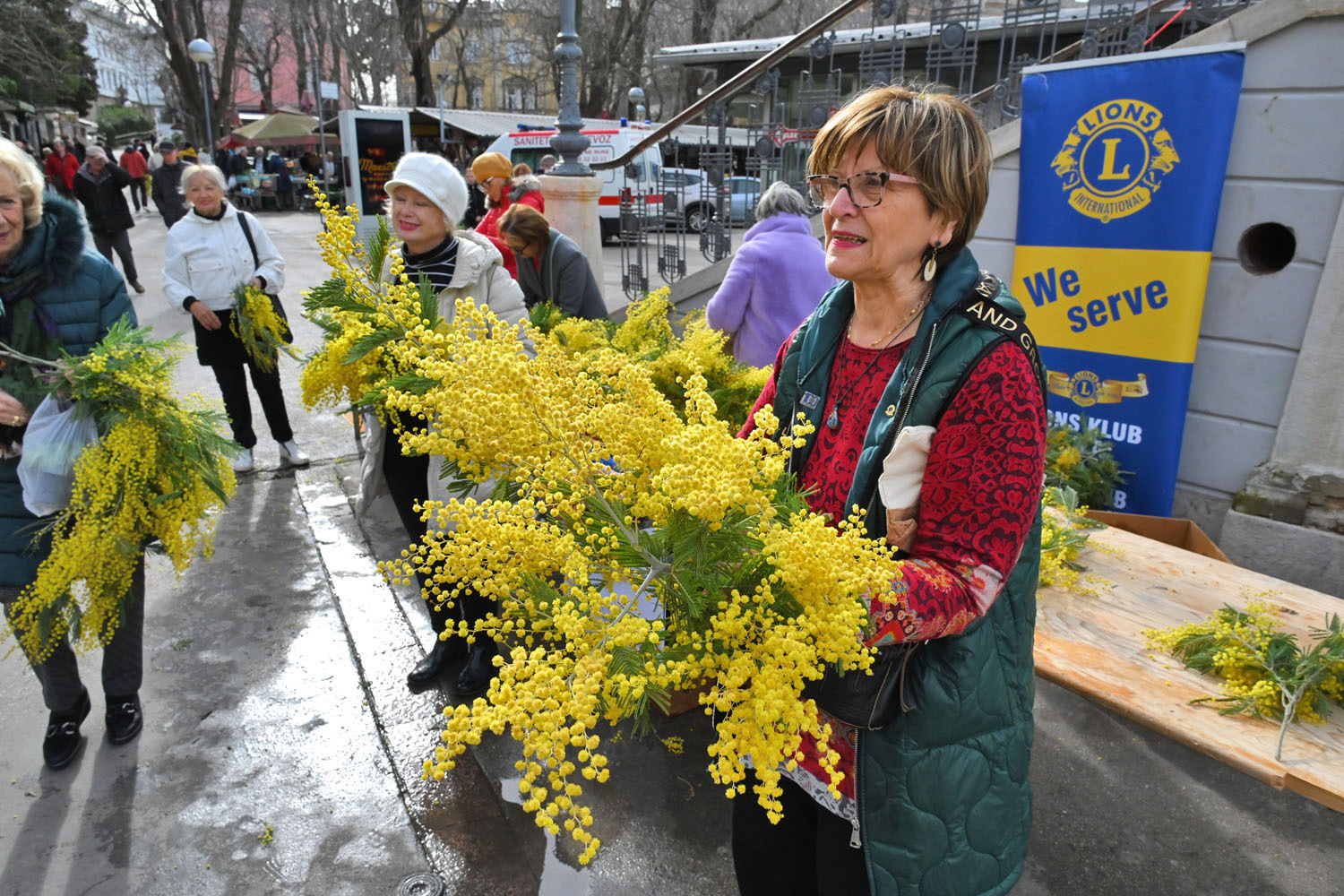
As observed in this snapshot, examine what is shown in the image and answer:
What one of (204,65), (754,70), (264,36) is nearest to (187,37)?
(204,65)

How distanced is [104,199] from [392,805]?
36.9 ft

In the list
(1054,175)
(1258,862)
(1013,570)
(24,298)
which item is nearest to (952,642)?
(1013,570)

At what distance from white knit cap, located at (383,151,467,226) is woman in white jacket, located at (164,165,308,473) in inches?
110

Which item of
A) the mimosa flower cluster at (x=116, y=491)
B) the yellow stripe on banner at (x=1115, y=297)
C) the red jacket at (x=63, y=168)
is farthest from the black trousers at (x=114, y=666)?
the red jacket at (x=63, y=168)

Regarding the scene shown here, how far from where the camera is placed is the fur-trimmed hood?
2.80 metres

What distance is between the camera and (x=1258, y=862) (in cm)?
275

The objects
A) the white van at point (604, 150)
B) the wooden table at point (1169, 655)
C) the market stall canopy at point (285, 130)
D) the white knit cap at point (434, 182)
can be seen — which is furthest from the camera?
the market stall canopy at point (285, 130)

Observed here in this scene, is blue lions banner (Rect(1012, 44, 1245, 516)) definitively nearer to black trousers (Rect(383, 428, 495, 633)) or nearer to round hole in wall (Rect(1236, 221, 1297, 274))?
round hole in wall (Rect(1236, 221, 1297, 274))

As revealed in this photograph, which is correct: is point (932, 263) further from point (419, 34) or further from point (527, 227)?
point (419, 34)

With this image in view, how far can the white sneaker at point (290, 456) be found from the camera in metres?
6.25

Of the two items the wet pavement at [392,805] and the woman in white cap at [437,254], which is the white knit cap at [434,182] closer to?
the woman in white cap at [437,254]

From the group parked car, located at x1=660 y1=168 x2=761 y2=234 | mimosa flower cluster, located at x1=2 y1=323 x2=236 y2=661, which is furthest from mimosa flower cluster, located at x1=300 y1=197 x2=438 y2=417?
parked car, located at x1=660 y1=168 x2=761 y2=234

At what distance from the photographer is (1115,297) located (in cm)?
401

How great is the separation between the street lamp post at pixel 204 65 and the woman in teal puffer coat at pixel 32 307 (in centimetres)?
2476
